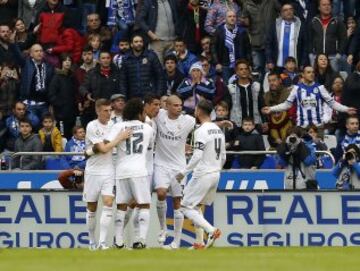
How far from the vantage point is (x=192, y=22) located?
100 ft

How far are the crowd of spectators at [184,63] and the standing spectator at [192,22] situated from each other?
24 mm

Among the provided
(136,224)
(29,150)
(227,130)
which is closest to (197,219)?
(136,224)

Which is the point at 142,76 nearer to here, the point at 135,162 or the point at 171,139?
the point at 171,139

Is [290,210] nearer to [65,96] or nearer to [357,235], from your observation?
[357,235]

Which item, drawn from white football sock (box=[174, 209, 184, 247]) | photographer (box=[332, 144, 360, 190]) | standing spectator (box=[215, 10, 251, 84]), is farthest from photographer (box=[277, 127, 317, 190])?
standing spectator (box=[215, 10, 251, 84])

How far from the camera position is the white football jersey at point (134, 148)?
71.3 feet

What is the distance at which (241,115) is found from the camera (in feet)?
93.8

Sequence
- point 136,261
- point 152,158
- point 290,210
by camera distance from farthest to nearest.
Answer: point 290,210 < point 152,158 < point 136,261

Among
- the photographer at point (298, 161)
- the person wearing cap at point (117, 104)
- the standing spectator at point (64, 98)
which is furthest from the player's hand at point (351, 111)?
the standing spectator at point (64, 98)

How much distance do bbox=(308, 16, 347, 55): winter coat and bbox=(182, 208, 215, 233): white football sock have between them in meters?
8.05

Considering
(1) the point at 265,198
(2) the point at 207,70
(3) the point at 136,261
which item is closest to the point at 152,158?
(1) the point at 265,198

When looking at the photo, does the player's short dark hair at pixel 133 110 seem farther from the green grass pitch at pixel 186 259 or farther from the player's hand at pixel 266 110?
the player's hand at pixel 266 110

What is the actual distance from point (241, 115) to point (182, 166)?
5.54 meters

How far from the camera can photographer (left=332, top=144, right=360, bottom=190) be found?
82.5ft
